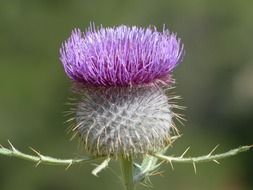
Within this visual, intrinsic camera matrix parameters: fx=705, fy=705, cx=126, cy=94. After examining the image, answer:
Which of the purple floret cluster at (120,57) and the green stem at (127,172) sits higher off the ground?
the purple floret cluster at (120,57)

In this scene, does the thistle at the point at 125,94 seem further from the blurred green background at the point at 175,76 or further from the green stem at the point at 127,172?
the blurred green background at the point at 175,76

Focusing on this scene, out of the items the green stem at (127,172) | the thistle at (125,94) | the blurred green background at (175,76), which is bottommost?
the blurred green background at (175,76)

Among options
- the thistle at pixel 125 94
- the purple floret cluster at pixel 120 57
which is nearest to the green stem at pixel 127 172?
the thistle at pixel 125 94

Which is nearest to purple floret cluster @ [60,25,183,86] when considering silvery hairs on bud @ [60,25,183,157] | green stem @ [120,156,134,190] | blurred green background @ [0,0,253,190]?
silvery hairs on bud @ [60,25,183,157]

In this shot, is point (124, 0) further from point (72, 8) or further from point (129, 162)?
point (129, 162)

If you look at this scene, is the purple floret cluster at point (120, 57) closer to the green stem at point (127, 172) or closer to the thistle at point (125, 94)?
the thistle at point (125, 94)

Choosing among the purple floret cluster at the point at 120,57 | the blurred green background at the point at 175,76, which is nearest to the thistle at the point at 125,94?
the purple floret cluster at the point at 120,57

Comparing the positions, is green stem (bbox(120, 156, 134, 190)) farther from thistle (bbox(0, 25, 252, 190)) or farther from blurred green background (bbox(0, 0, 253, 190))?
blurred green background (bbox(0, 0, 253, 190))

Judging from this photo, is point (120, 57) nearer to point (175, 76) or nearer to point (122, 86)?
point (122, 86)

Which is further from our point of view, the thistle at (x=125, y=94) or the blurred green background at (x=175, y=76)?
the blurred green background at (x=175, y=76)
